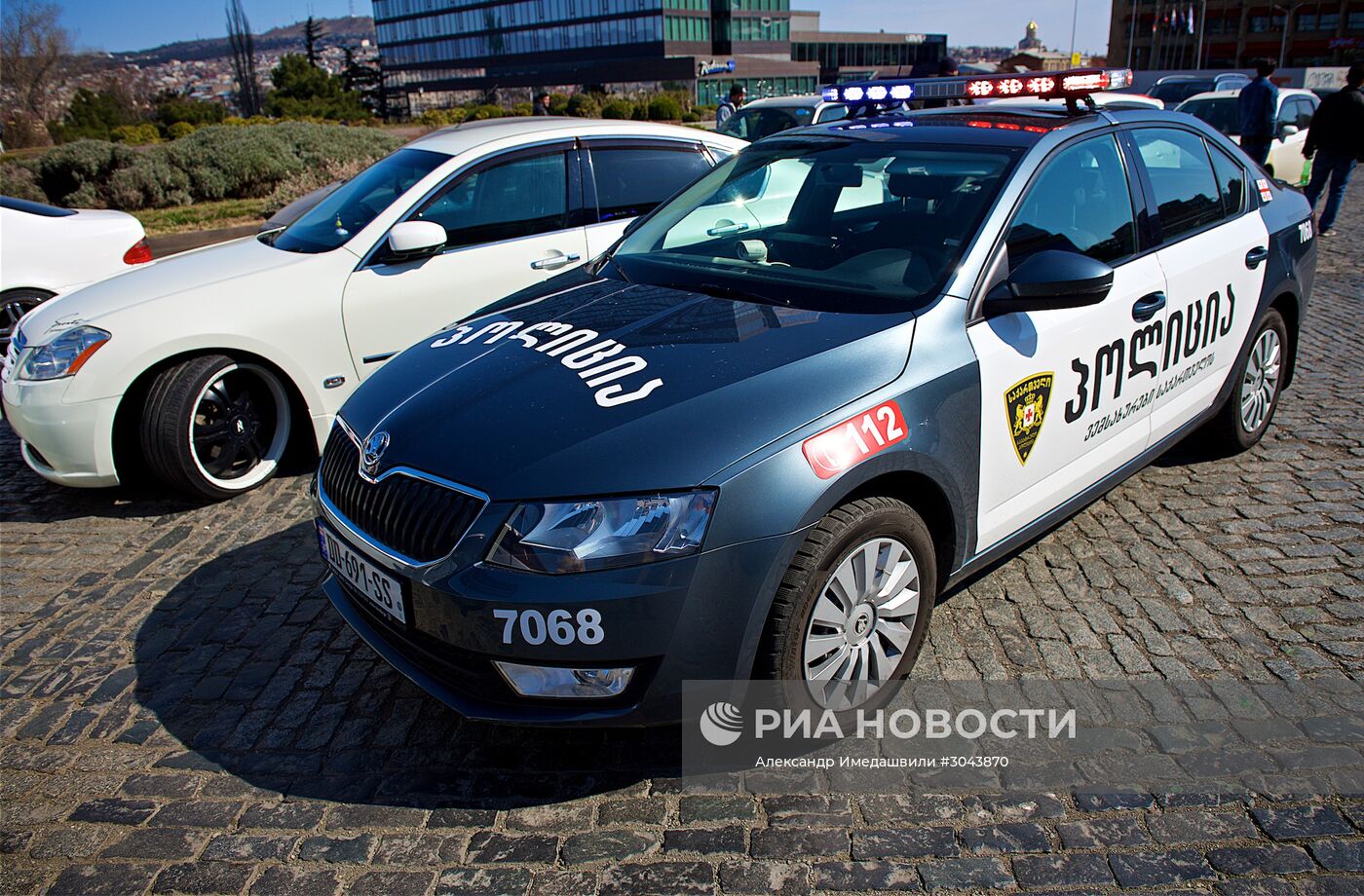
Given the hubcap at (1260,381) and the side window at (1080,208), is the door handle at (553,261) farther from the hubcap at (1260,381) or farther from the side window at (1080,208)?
the hubcap at (1260,381)

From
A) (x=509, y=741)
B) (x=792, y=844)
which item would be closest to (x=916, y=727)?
(x=792, y=844)

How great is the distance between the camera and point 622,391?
284 centimetres

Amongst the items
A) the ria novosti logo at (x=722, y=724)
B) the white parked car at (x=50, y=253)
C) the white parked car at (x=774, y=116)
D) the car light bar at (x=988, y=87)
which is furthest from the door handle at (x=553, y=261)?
the white parked car at (x=774, y=116)

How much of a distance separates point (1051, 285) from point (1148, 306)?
2.97 feet

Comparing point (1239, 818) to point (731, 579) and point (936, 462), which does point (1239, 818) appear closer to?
point (936, 462)

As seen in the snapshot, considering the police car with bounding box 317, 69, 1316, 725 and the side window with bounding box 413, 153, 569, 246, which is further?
the side window with bounding box 413, 153, 569, 246

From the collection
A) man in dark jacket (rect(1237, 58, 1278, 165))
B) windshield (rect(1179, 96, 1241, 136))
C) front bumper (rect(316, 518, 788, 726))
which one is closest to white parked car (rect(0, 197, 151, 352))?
front bumper (rect(316, 518, 788, 726))

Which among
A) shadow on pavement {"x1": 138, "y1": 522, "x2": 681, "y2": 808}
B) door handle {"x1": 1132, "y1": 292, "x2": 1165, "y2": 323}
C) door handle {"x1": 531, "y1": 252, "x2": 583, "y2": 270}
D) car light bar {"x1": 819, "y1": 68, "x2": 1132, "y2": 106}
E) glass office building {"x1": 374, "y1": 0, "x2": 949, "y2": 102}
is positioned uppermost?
glass office building {"x1": 374, "y1": 0, "x2": 949, "y2": 102}

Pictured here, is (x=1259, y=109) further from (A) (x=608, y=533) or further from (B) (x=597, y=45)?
(B) (x=597, y=45)

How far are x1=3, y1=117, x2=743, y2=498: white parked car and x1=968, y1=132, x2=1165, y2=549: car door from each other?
3.03 meters

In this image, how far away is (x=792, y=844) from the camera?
2643mm

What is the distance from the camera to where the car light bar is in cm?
414

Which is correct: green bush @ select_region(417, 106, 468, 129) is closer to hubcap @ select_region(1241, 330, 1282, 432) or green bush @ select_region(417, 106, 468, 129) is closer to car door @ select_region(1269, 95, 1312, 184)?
car door @ select_region(1269, 95, 1312, 184)

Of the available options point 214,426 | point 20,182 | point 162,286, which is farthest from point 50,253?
point 20,182
